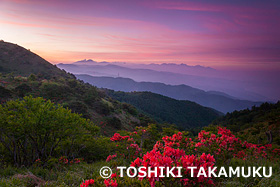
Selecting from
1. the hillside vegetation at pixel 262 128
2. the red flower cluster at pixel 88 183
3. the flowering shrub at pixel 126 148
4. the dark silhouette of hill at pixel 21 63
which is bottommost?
the hillside vegetation at pixel 262 128

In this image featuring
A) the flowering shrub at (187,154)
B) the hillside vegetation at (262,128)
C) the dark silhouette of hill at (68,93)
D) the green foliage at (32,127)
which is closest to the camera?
the flowering shrub at (187,154)

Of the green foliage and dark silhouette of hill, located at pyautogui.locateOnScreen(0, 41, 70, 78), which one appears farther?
dark silhouette of hill, located at pyautogui.locateOnScreen(0, 41, 70, 78)

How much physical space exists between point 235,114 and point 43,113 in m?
60.5

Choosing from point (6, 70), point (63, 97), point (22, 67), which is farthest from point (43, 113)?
point (22, 67)

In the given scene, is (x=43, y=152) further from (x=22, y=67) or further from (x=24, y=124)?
(x=22, y=67)

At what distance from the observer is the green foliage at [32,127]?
21.2 feet

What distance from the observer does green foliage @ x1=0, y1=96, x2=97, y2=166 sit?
646 centimetres

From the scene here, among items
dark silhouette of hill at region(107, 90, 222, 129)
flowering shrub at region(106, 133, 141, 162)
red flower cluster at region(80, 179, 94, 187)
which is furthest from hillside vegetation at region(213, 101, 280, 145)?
dark silhouette of hill at region(107, 90, 222, 129)

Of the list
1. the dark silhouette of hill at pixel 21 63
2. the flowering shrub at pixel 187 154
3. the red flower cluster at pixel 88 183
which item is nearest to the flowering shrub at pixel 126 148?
the flowering shrub at pixel 187 154

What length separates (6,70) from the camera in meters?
47.5

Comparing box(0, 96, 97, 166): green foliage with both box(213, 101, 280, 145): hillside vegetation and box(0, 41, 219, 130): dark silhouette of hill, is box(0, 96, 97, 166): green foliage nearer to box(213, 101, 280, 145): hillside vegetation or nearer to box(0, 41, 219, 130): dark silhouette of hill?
box(0, 41, 219, 130): dark silhouette of hill

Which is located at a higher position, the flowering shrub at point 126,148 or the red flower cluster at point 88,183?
the red flower cluster at point 88,183

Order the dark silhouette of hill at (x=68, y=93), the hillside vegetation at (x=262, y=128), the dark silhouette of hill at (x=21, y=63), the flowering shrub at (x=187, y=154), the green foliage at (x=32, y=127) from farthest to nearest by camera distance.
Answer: the dark silhouette of hill at (x=21, y=63), the dark silhouette of hill at (x=68, y=93), the hillside vegetation at (x=262, y=128), the green foliage at (x=32, y=127), the flowering shrub at (x=187, y=154)

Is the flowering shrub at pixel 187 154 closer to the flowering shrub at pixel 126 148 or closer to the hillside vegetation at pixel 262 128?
the flowering shrub at pixel 126 148
